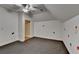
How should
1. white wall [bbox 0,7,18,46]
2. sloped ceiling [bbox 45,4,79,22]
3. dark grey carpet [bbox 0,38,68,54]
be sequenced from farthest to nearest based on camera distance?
white wall [bbox 0,7,18,46]
dark grey carpet [bbox 0,38,68,54]
sloped ceiling [bbox 45,4,79,22]

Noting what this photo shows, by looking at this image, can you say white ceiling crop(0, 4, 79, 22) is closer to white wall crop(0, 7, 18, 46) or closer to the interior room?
the interior room

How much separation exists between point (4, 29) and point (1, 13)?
0.49 meters

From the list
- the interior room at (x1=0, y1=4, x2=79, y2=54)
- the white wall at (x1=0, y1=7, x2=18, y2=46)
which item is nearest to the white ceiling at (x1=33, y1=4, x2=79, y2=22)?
the interior room at (x1=0, y1=4, x2=79, y2=54)

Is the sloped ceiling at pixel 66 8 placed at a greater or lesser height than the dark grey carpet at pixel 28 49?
greater

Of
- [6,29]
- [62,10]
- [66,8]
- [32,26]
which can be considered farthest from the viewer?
[6,29]

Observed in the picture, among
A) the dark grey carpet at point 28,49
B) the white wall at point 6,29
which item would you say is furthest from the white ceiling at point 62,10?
the white wall at point 6,29

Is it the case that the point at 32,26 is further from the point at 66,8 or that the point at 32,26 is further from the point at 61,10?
the point at 66,8

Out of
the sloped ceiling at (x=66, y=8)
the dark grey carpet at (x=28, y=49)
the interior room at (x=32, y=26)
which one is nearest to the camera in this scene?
the sloped ceiling at (x=66, y=8)

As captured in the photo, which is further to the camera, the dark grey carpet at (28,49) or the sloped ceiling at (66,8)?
the dark grey carpet at (28,49)

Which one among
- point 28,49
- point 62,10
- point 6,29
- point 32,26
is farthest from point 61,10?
point 6,29

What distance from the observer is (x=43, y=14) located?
1.66 m

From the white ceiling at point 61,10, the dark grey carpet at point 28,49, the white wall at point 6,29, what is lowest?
the dark grey carpet at point 28,49

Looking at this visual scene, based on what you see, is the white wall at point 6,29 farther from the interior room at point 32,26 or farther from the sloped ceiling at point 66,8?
the sloped ceiling at point 66,8
